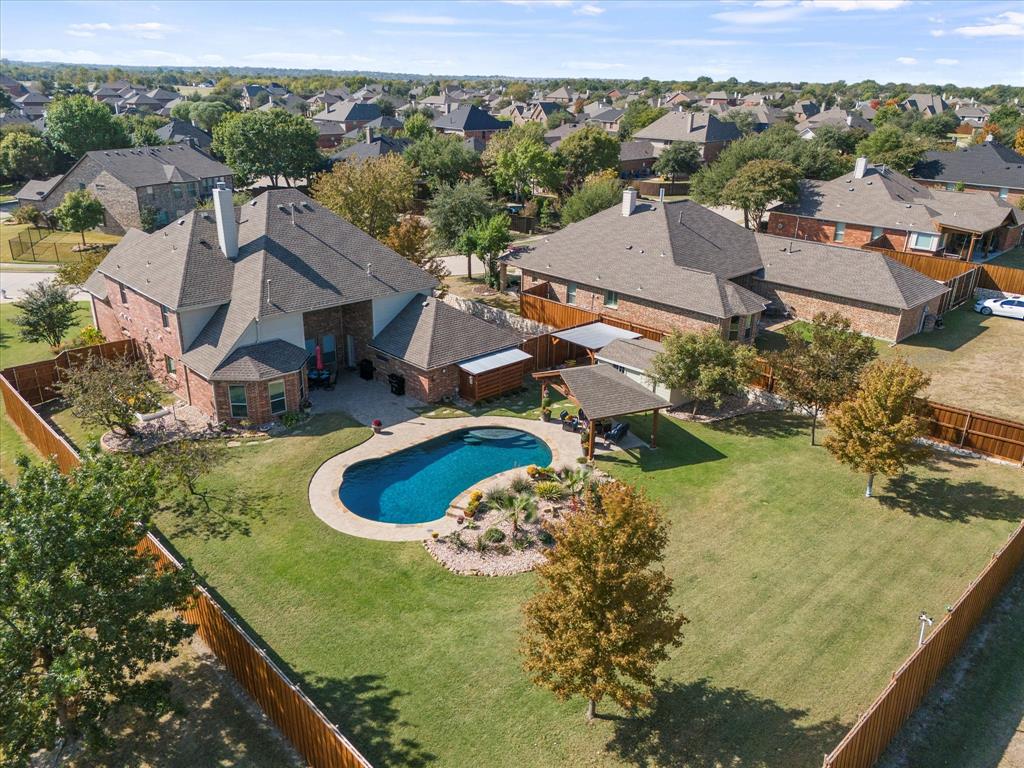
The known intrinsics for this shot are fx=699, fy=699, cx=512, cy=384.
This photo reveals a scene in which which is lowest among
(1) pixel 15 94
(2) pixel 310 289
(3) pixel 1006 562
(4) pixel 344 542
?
(4) pixel 344 542

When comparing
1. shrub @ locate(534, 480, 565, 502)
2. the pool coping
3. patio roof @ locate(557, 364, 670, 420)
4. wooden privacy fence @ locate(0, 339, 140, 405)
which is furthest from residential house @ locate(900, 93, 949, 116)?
wooden privacy fence @ locate(0, 339, 140, 405)

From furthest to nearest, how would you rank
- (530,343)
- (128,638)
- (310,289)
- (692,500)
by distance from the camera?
(530,343) → (310,289) → (692,500) → (128,638)

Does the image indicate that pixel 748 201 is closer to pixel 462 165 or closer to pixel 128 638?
pixel 462 165

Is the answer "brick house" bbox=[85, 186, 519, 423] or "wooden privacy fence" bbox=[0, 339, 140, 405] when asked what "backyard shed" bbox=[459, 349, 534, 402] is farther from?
"wooden privacy fence" bbox=[0, 339, 140, 405]

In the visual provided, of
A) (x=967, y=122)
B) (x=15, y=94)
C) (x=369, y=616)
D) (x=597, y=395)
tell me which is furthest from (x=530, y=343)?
(x=15, y=94)

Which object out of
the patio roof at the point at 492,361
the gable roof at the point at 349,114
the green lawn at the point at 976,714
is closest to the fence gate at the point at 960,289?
the patio roof at the point at 492,361

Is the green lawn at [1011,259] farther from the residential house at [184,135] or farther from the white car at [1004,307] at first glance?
the residential house at [184,135]

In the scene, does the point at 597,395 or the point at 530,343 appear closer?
the point at 597,395
